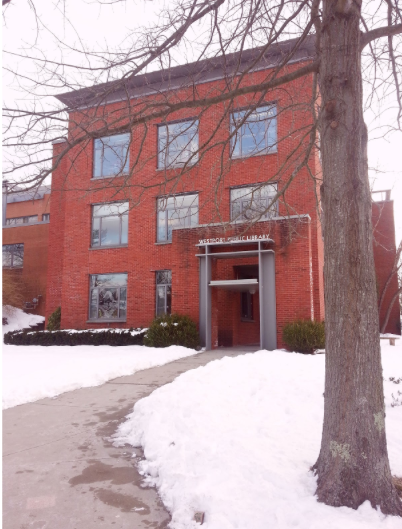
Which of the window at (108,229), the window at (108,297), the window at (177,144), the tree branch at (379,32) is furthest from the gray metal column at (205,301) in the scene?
the tree branch at (379,32)

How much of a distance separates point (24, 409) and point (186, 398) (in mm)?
2581

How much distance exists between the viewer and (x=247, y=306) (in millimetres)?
19547

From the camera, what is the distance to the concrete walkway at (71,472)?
3217mm

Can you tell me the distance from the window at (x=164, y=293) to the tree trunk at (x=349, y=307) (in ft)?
49.3

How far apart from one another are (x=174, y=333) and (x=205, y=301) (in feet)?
5.42

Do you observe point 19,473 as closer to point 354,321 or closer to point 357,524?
point 357,524

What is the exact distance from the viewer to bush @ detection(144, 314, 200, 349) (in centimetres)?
1531

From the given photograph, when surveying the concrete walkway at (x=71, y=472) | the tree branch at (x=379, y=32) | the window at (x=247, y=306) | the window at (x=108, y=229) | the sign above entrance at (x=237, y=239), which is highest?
the window at (x=108, y=229)

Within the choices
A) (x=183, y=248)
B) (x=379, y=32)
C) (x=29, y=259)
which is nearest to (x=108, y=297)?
(x=183, y=248)

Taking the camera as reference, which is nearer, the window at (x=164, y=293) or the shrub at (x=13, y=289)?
the window at (x=164, y=293)

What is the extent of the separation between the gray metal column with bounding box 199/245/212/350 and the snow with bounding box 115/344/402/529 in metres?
7.83

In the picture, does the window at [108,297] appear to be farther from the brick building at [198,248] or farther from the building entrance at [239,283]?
the building entrance at [239,283]

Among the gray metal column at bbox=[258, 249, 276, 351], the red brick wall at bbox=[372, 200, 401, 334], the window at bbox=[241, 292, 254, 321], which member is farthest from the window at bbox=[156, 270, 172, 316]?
the red brick wall at bbox=[372, 200, 401, 334]

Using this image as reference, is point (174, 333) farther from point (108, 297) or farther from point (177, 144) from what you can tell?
point (177, 144)
